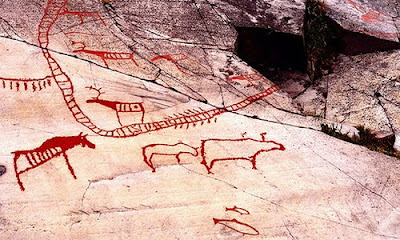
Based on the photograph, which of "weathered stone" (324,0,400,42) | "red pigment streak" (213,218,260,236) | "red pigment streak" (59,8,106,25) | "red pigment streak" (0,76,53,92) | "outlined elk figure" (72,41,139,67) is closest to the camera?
"red pigment streak" (213,218,260,236)

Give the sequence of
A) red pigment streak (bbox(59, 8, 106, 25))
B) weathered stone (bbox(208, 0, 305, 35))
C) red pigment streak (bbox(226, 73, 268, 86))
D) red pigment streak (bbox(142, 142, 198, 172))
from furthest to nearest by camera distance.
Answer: weathered stone (bbox(208, 0, 305, 35))
red pigment streak (bbox(59, 8, 106, 25))
red pigment streak (bbox(226, 73, 268, 86))
red pigment streak (bbox(142, 142, 198, 172))

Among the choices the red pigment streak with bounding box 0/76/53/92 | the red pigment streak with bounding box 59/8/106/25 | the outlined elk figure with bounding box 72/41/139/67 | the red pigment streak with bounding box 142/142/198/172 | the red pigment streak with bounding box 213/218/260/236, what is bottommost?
the red pigment streak with bounding box 213/218/260/236

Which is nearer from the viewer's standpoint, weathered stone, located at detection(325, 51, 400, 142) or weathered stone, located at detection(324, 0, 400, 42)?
weathered stone, located at detection(325, 51, 400, 142)

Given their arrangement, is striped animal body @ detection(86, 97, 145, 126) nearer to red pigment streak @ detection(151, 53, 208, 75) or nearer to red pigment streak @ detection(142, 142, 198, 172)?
red pigment streak @ detection(142, 142, 198, 172)

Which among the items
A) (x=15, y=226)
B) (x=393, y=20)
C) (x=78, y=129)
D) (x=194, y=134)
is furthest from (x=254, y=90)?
(x=393, y=20)

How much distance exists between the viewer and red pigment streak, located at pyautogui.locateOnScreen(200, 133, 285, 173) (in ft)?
5.96

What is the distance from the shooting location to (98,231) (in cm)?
150

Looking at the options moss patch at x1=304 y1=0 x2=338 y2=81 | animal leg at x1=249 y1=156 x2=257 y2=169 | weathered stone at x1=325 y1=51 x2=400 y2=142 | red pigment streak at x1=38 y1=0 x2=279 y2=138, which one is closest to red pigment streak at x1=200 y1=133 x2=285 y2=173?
animal leg at x1=249 y1=156 x2=257 y2=169

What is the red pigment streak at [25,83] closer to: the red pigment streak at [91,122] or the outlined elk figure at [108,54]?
the red pigment streak at [91,122]

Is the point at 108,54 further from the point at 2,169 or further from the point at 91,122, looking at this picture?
the point at 2,169

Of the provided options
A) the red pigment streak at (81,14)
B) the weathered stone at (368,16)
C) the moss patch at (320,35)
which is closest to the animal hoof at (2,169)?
the red pigment streak at (81,14)

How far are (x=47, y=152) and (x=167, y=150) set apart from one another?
444mm

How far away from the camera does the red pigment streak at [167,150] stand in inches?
70.3

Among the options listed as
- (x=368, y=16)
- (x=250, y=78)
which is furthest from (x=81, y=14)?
(x=368, y=16)
